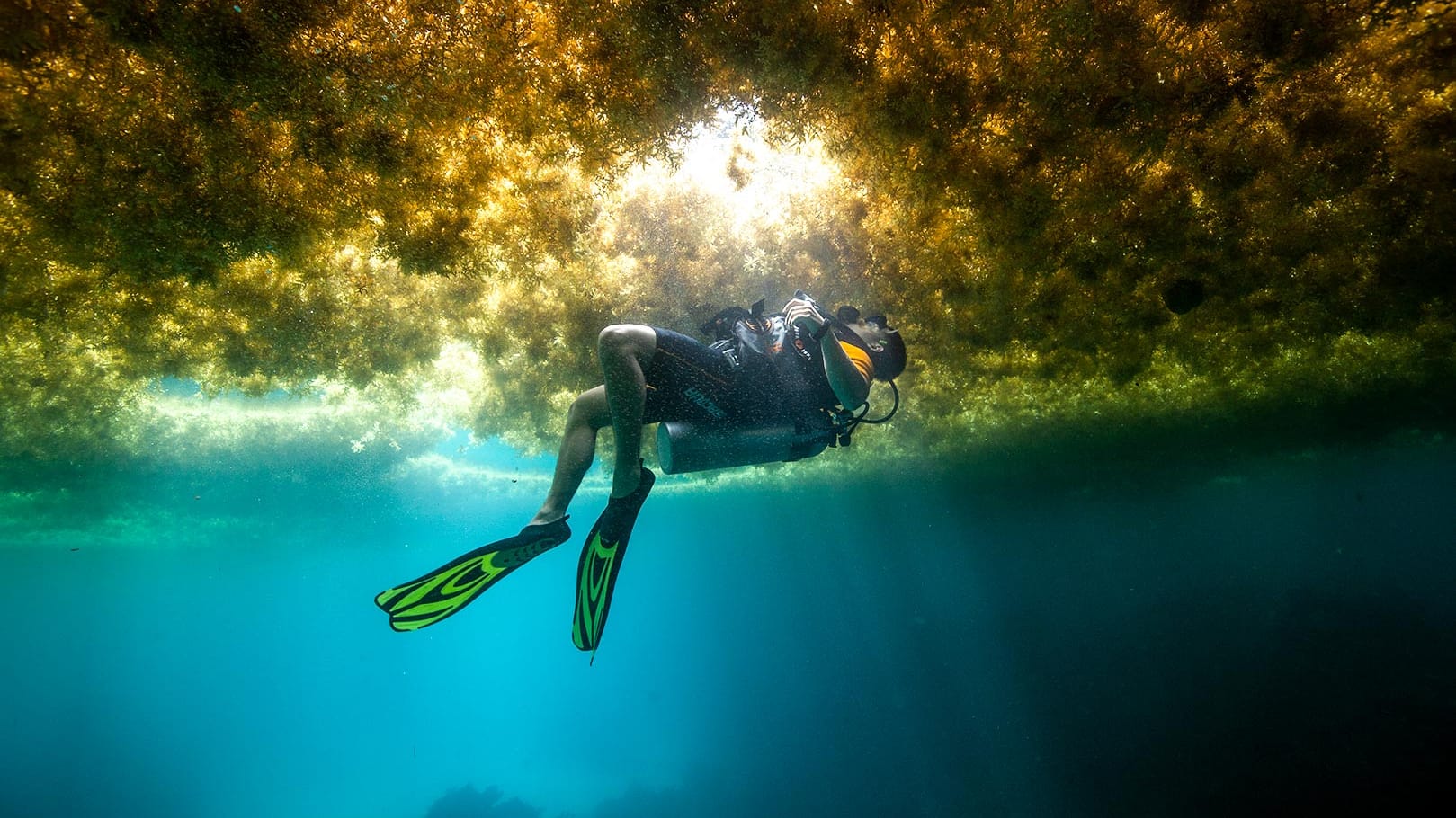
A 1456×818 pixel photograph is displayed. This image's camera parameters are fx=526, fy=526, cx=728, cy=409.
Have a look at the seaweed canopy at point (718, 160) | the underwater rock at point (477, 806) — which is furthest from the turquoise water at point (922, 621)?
the seaweed canopy at point (718, 160)

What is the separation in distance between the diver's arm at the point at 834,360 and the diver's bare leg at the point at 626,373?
A: 1.00 m

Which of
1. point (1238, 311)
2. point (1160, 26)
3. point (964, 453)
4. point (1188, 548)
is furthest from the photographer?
point (1188, 548)

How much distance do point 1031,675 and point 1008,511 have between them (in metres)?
8.74

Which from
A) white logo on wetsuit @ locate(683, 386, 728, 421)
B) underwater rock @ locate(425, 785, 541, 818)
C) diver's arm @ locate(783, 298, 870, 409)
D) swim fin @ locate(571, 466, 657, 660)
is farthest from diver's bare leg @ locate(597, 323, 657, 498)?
underwater rock @ locate(425, 785, 541, 818)

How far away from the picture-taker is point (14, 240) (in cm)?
286

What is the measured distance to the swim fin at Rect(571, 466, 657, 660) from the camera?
13.4ft

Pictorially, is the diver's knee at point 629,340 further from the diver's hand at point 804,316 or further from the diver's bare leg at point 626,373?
the diver's hand at point 804,316

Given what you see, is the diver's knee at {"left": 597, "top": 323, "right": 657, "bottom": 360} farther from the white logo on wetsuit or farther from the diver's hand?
the diver's hand

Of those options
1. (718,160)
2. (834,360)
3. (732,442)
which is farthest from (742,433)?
(718,160)

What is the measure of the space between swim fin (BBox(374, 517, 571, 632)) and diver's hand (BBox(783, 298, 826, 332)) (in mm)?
2205

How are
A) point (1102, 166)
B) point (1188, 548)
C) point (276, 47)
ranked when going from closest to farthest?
point (276, 47) < point (1102, 166) < point (1188, 548)

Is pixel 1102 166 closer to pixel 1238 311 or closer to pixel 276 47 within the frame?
pixel 1238 311

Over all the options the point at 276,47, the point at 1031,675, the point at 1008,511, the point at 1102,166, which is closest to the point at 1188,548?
the point at 1031,675

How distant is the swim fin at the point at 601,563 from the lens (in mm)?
4074
